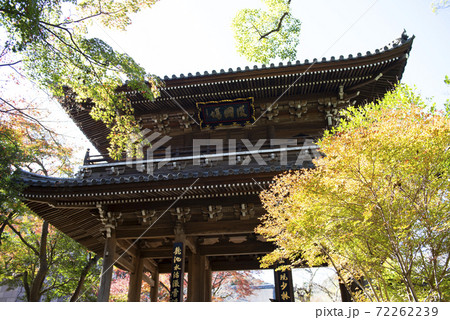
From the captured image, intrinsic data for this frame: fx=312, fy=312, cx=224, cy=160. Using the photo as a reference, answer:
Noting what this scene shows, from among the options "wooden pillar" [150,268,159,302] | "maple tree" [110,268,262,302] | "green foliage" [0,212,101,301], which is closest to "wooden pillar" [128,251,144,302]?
"wooden pillar" [150,268,159,302]

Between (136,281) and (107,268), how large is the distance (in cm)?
261

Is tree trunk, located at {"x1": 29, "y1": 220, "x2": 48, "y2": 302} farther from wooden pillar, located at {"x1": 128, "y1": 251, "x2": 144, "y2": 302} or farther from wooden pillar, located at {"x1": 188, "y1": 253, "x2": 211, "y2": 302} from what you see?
wooden pillar, located at {"x1": 188, "y1": 253, "x2": 211, "y2": 302}

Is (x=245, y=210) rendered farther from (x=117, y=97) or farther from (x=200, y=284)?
(x=117, y=97)

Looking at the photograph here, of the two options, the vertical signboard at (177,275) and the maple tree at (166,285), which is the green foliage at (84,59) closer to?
the vertical signboard at (177,275)

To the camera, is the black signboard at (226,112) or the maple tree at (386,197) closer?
the maple tree at (386,197)

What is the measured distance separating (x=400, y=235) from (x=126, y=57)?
648 cm

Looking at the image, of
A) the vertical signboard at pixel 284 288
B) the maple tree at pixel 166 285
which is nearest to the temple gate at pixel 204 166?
the vertical signboard at pixel 284 288

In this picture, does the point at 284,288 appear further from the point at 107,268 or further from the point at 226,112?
the point at 226,112

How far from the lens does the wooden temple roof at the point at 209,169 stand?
8414 millimetres

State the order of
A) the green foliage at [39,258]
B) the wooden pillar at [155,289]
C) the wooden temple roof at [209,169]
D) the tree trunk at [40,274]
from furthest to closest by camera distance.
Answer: the green foliage at [39,258]
the tree trunk at [40,274]
the wooden pillar at [155,289]
the wooden temple roof at [209,169]

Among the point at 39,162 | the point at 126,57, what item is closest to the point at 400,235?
the point at 126,57

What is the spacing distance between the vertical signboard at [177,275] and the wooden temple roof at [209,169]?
59cm

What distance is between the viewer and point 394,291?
6.87 meters

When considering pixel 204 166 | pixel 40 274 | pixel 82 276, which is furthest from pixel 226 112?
pixel 82 276
